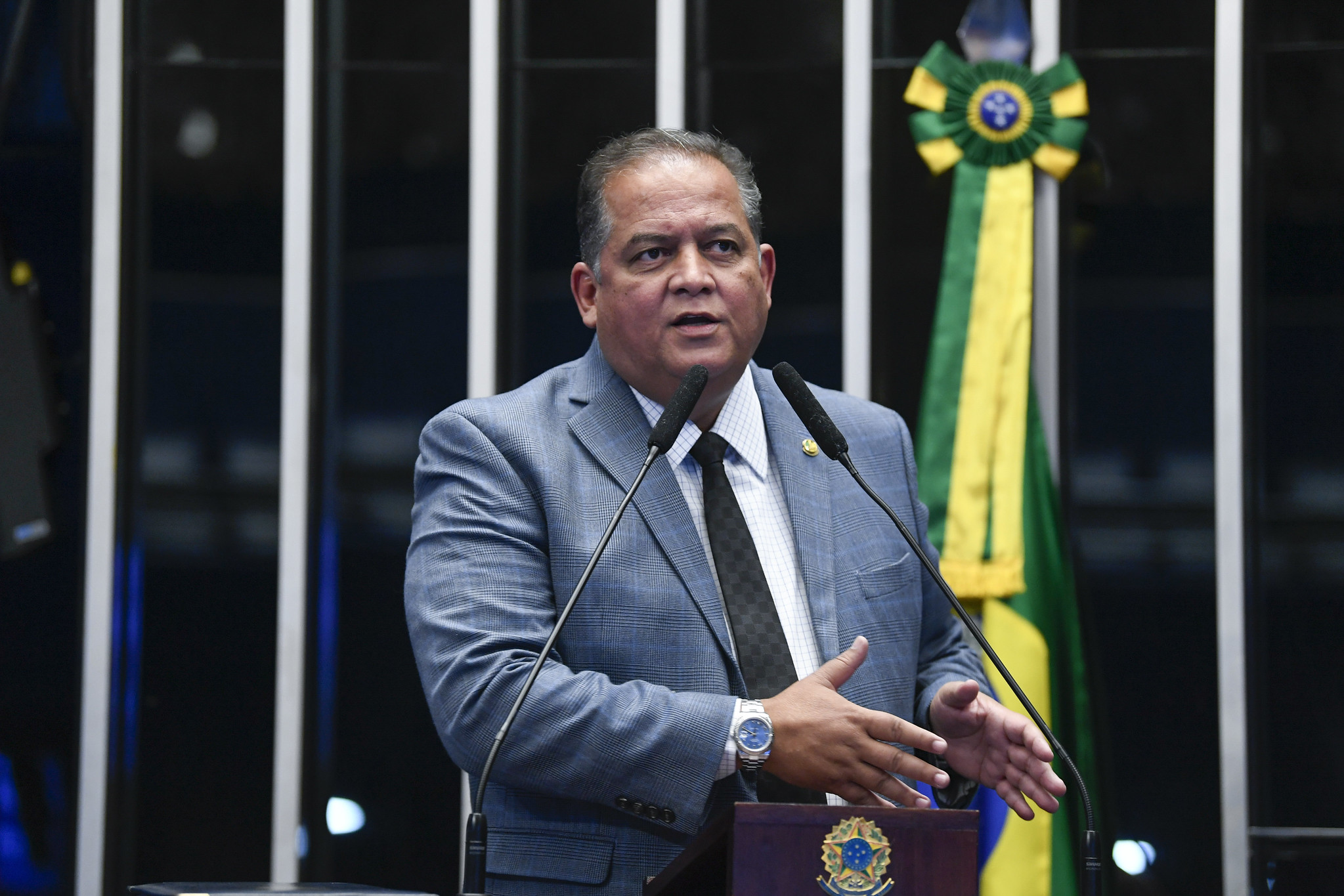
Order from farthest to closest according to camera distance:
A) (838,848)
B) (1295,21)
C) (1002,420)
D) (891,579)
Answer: (1295,21), (1002,420), (891,579), (838,848)

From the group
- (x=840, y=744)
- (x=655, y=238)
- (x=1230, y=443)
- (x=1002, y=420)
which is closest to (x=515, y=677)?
(x=840, y=744)

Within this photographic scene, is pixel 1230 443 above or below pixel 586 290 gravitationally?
below

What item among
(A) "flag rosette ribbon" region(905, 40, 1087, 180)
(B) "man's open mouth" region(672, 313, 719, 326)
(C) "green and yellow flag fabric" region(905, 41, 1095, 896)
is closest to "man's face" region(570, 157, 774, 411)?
(B) "man's open mouth" region(672, 313, 719, 326)

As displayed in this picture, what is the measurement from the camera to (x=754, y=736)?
1572 mm

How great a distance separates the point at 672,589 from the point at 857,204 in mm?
1732

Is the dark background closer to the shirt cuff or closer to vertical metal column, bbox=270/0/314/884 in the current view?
vertical metal column, bbox=270/0/314/884

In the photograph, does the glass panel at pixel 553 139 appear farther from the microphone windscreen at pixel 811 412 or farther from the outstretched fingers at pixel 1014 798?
the outstretched fingers at pixel 1014 798

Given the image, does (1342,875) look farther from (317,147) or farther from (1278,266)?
(317,147)

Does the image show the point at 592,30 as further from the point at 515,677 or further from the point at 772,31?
the point at 515,677

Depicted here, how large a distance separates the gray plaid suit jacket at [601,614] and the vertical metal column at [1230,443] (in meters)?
1.31

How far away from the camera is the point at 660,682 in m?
1.80

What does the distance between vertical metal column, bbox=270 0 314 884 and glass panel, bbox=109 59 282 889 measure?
3 cm

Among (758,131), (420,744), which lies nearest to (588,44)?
(758,131)

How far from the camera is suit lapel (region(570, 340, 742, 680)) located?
184 centimetres
